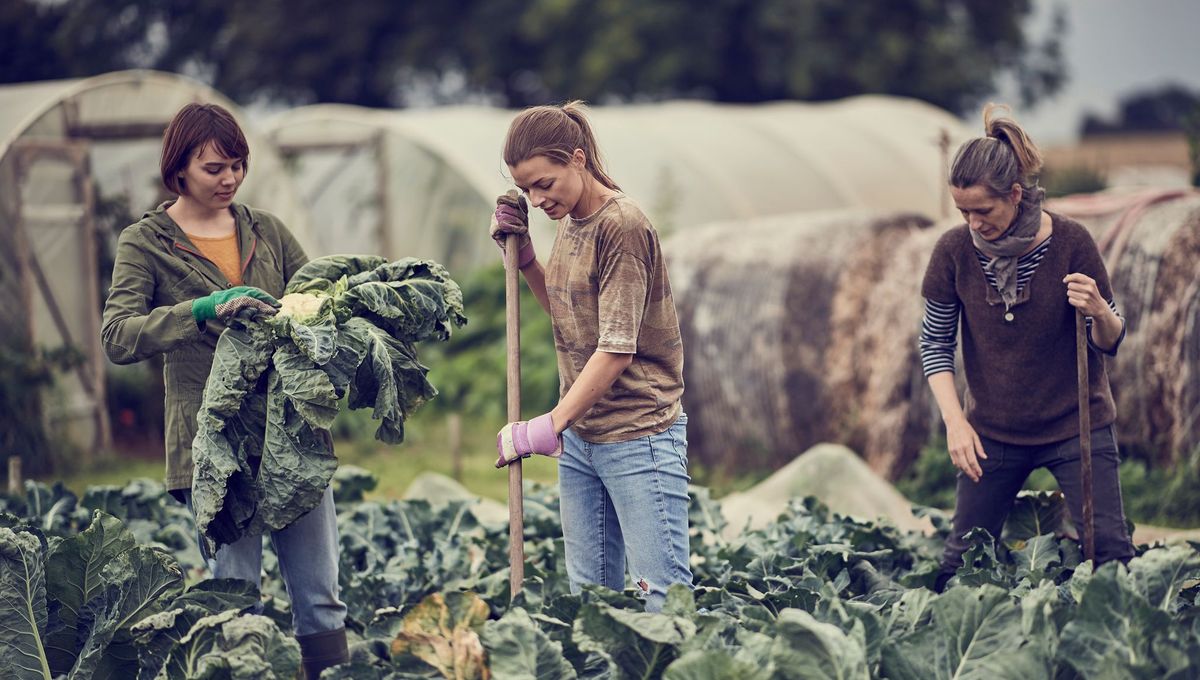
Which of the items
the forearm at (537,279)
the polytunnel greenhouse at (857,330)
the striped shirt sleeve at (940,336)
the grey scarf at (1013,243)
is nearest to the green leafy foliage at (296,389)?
the forearm at (537,279)

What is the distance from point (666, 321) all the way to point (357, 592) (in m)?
2.13

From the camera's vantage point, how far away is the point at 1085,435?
429 cm

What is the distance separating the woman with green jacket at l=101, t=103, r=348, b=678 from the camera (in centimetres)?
396

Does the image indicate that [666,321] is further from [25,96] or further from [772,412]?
[25,96]

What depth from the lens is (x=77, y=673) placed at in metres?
4.09

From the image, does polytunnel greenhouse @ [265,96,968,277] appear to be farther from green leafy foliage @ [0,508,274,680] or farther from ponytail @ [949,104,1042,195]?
green leafy foliage @ [0,508,274,680]

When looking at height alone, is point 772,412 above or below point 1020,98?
below

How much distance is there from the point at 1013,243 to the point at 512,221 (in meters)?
1.55

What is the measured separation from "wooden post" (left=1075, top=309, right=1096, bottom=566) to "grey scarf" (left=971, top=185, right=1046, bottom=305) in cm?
23

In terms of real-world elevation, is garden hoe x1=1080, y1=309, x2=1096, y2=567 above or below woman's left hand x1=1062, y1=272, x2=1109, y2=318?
below

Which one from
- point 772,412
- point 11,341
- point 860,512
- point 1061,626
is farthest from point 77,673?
point 11,341

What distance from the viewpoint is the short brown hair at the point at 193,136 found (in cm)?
403

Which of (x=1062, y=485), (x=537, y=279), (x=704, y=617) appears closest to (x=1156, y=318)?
(x=1062, y=485)

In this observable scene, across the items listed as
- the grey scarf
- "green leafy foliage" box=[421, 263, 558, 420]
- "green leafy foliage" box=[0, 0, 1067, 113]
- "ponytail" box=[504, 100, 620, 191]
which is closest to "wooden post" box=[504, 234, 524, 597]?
"ponytail" box=[504, 100, 620, 191]
